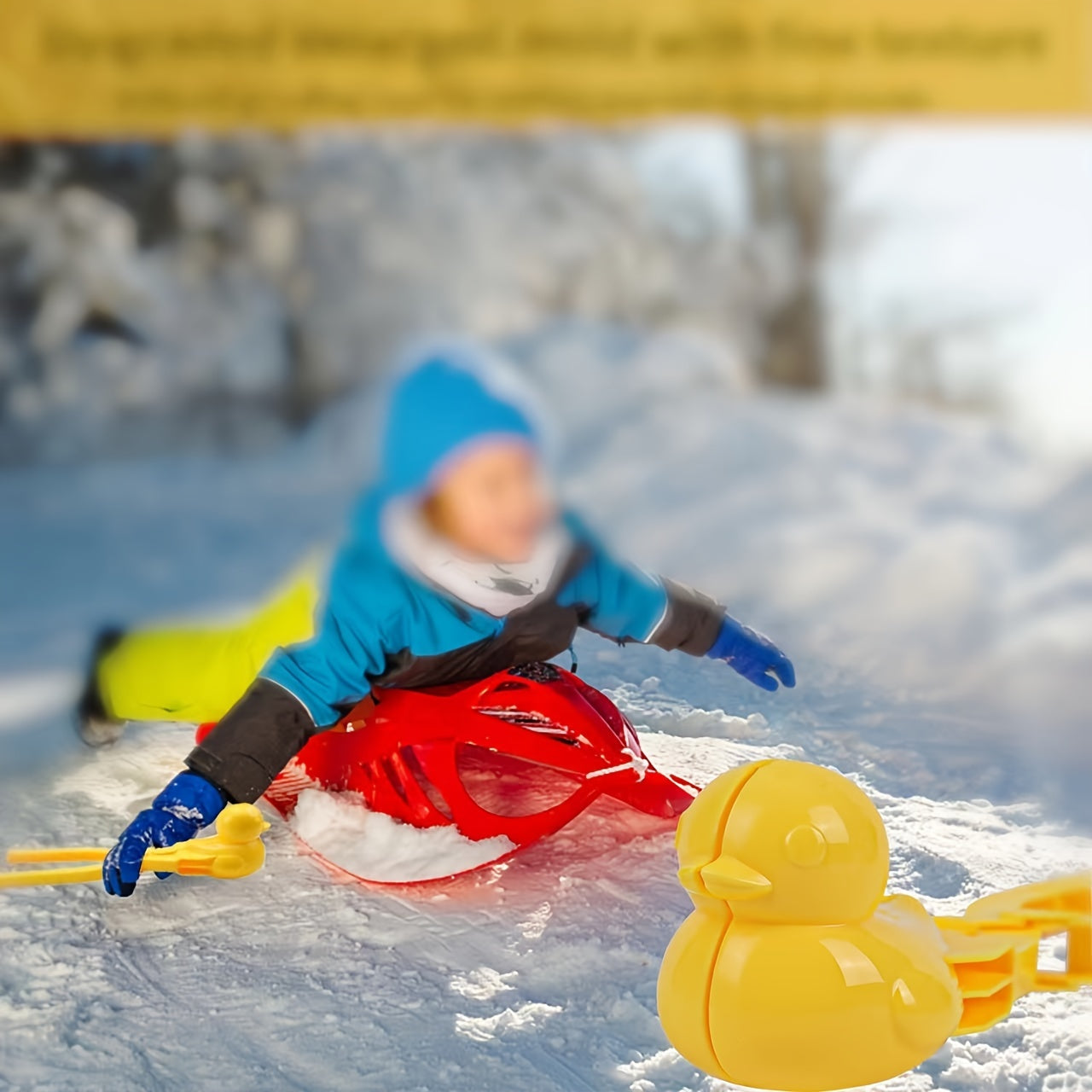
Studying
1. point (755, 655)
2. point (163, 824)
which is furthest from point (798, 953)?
point (163, 824)

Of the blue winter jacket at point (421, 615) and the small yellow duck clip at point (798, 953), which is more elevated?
the blue winter jacket at point (421, 615)

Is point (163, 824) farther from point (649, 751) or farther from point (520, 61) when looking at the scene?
point (520, 61)

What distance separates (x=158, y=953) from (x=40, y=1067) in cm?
7

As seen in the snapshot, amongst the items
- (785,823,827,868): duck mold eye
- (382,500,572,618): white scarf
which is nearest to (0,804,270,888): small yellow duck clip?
(382,500,572,618): white scarf

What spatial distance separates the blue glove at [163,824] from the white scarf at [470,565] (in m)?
0.14

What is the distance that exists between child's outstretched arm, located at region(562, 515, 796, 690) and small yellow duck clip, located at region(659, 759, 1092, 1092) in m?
0.11

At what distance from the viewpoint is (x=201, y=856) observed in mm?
641

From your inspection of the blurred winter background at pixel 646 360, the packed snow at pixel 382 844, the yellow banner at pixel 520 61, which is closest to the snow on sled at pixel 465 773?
the packed snow at pixel 382 844

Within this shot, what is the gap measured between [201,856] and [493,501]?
23cm

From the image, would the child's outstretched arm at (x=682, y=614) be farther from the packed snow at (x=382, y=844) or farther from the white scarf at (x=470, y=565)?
the packed snow at (x=382, y=844)

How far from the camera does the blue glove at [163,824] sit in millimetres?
616

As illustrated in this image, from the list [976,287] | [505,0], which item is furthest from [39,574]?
[976,287]

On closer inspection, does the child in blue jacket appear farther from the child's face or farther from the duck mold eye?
the duck mold eye

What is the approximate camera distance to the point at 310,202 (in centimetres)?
57
